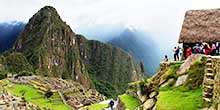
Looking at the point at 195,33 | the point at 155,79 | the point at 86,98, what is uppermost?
the point at 195,33

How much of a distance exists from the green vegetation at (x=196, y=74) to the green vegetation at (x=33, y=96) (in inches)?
3749

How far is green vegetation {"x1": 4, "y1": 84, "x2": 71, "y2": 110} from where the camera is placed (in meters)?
121

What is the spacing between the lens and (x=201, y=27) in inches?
1129

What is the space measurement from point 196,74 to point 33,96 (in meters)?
109

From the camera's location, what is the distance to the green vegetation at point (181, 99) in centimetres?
1994

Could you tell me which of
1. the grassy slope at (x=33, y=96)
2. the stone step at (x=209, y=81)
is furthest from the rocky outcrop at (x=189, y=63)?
the grassy slope at (x=33, y=96)

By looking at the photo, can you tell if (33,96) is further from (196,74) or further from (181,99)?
(181,99)

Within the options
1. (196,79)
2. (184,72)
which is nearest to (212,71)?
(196,79)

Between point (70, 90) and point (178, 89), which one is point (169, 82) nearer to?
point (178, 89)

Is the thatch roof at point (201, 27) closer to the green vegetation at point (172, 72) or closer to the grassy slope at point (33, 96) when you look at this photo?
the green vegetation at point (172, 72)

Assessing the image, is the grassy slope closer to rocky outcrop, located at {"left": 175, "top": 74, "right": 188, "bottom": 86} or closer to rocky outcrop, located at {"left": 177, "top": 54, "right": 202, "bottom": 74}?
rocky outcrop, located at {"left": 177, "top": 54, "right": 202, "bottom": 74}

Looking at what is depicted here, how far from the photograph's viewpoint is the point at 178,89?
23922 millimetres

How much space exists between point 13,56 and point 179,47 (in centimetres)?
16843

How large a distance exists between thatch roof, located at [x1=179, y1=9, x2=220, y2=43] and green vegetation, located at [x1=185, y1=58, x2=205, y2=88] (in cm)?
475
